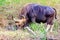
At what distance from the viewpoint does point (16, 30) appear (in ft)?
29.4

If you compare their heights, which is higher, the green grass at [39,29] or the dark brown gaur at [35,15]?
the dark brown gaur at [35,15]

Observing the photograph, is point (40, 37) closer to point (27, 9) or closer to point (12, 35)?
point (12, 35)

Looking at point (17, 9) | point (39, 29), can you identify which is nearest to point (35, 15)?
point (39, 29)

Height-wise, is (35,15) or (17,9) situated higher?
(35,15)

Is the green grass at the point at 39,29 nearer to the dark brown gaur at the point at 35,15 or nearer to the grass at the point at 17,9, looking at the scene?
the grass at the point at 17,9

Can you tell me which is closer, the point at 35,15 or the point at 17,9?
the point at 35,15

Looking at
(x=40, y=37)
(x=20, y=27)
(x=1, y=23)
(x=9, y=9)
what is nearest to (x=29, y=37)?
(x=40, y=37)

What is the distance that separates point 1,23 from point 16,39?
168 cm

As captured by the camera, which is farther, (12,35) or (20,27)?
(20,27)

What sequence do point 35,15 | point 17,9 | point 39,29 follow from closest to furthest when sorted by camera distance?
point 39,29, point 35,15, point 17,9

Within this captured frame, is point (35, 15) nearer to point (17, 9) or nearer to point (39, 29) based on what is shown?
point (39, 29)

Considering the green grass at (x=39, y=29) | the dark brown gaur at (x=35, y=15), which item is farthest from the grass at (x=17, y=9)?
the dark brown gaur at (x=35, y=15)

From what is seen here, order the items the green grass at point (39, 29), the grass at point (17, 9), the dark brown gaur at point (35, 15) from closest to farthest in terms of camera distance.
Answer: the green grass at point (39, 29), the grass at point (17, 9), the dark brown gaur at point (35, 15)

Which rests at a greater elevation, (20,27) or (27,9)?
(27,9)
